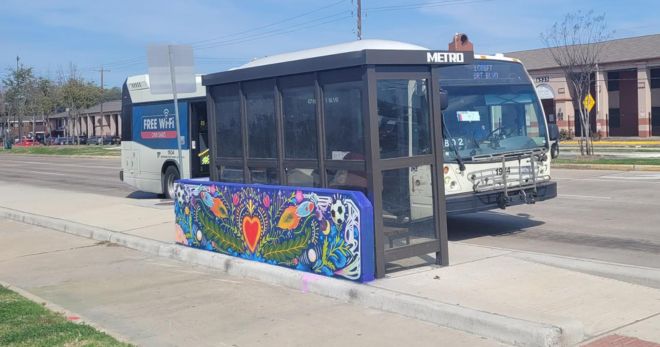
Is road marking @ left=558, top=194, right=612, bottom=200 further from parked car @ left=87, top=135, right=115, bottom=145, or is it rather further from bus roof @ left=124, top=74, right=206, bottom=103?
parked car @ left=87, top=135, right=115, bottom=145

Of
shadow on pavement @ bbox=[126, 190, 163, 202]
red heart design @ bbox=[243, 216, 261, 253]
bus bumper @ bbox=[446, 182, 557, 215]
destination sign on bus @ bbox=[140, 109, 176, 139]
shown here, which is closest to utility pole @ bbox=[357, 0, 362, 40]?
shadow on pavement @ bbox=[126, 190, 163, 202]

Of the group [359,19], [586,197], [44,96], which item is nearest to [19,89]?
[44,96]

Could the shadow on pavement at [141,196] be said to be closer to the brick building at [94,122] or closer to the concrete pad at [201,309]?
the concrete pad at [201,309]

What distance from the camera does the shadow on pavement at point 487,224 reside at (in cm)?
1116

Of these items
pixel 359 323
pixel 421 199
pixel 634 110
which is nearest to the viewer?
pixel 359 323

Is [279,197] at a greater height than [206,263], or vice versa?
[279,197]

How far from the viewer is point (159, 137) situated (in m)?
17.5

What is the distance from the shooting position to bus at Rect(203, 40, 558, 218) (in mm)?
7277

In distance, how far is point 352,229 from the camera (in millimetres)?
6930

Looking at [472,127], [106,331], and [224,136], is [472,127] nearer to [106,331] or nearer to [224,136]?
[224,136]

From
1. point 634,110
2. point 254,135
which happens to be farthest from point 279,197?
point 634,110

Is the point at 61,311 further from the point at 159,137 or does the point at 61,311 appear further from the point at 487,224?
the point at 159,137

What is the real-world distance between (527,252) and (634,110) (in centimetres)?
5157

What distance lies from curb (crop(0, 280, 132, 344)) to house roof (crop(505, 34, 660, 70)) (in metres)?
49.5
